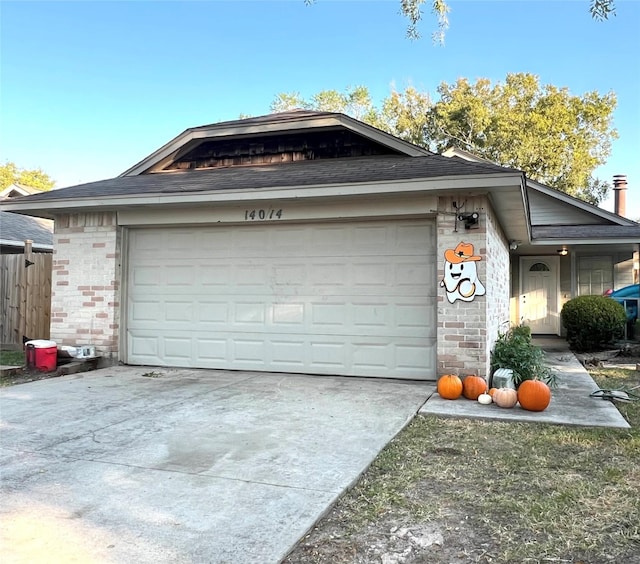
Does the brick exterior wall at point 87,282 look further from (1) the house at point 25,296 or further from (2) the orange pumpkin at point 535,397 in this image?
(2) the orange pumpkin at point 535,397

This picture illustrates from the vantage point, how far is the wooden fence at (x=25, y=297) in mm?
10367

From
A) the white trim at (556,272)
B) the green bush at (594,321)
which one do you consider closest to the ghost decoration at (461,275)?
the green bush at (594,321)

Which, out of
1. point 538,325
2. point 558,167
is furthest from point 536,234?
point 558,167

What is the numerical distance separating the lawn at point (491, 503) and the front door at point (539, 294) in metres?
11.2

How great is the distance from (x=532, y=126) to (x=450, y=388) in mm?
25461

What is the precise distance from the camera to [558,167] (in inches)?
1113

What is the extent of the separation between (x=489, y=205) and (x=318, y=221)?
94.6 inches

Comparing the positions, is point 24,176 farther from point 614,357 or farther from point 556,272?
point 614,357

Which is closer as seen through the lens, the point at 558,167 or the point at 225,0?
the point at 225,0

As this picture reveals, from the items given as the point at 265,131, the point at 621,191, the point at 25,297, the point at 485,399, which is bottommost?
the point at 485,399

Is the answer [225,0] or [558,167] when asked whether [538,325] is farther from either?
[558,167]

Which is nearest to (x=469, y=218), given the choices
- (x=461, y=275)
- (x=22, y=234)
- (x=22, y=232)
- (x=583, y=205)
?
(x=461, y=275)

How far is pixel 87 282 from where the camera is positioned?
862 cm

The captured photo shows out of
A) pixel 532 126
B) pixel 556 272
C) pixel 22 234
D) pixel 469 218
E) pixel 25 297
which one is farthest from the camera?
pixel 532 126
